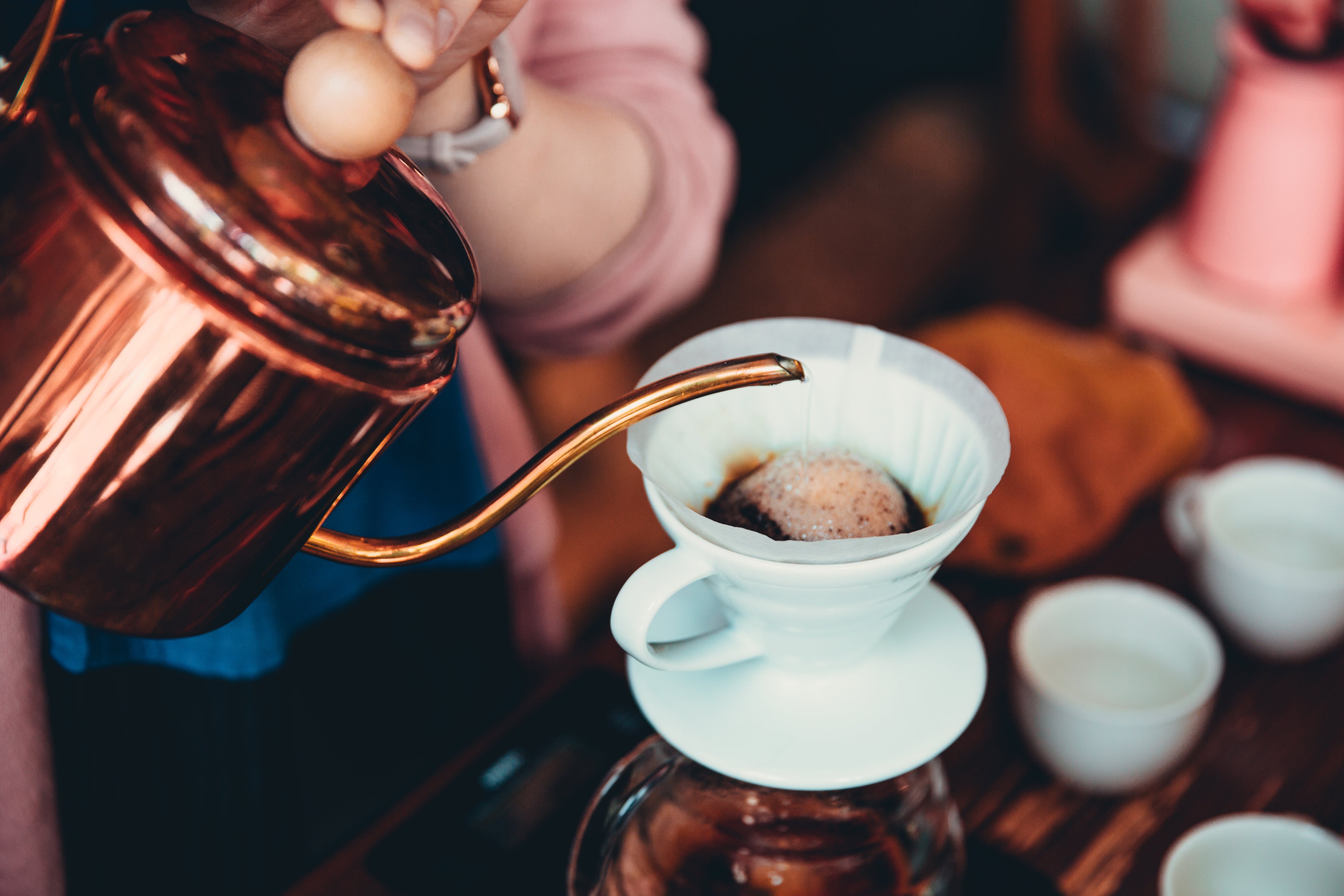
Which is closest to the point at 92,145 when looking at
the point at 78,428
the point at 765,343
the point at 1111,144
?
the point at 78,428

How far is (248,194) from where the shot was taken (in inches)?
11.5

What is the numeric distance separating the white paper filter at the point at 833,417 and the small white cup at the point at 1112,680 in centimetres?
26

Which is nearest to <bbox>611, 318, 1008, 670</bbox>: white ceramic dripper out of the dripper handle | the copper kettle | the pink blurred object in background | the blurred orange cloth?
the dripper handle

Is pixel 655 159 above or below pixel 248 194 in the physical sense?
below

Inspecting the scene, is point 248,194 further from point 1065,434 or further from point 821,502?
point 1065,434

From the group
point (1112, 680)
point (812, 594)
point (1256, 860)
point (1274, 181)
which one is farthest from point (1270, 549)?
point (812, 594)

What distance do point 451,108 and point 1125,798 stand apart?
548mm

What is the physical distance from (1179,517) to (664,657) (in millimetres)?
524

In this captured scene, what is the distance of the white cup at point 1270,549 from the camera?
66 centimetres

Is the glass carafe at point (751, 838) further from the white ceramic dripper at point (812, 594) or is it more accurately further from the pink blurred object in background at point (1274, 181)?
the pink blurred object in background at point (1274, 181)

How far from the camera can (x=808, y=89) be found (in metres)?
1.66

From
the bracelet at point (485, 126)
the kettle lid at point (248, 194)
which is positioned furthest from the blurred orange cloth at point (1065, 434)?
the kettle lid at point (248, 194)

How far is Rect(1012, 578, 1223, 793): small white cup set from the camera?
586 millimetres

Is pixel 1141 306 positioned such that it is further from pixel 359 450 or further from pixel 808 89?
pixel 359 450
